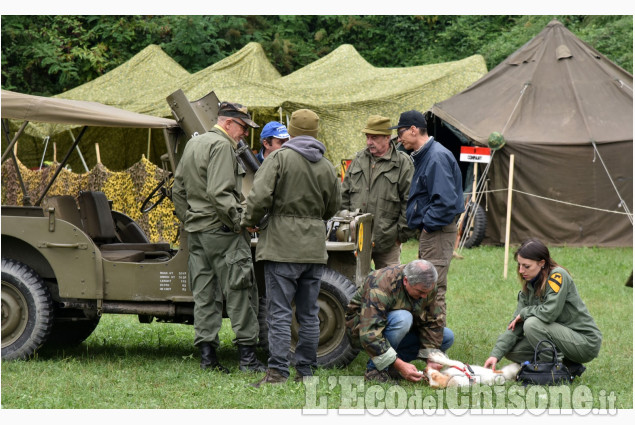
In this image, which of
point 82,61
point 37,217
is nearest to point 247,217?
point 37,217

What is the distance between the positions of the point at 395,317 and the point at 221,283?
1.20 meters

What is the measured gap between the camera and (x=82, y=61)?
982 inches

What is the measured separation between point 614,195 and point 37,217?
11.4 m

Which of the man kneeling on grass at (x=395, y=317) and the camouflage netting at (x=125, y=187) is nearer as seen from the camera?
the man kneeling on grass at (x=395, y=317)

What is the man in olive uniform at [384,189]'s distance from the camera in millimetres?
7211

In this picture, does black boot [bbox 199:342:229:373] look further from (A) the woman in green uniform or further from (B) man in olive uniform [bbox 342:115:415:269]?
(A) the woman in green uniform

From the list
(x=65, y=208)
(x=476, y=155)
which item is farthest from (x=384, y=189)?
(x=476, y=155)

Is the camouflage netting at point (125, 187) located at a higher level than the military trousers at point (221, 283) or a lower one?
lower

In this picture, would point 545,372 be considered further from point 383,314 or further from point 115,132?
point 115,132

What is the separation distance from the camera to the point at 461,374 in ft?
18.8

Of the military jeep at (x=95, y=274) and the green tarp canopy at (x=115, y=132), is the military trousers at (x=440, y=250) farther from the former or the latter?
the green tarp canopy at (x=115, y=132)

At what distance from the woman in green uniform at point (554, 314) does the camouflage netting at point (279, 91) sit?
10.2 metres

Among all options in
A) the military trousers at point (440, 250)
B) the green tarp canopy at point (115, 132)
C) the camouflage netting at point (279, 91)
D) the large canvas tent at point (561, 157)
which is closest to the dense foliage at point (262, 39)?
the camouflage netting at point (279, 91)

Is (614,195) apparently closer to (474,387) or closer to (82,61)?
(474,387)
